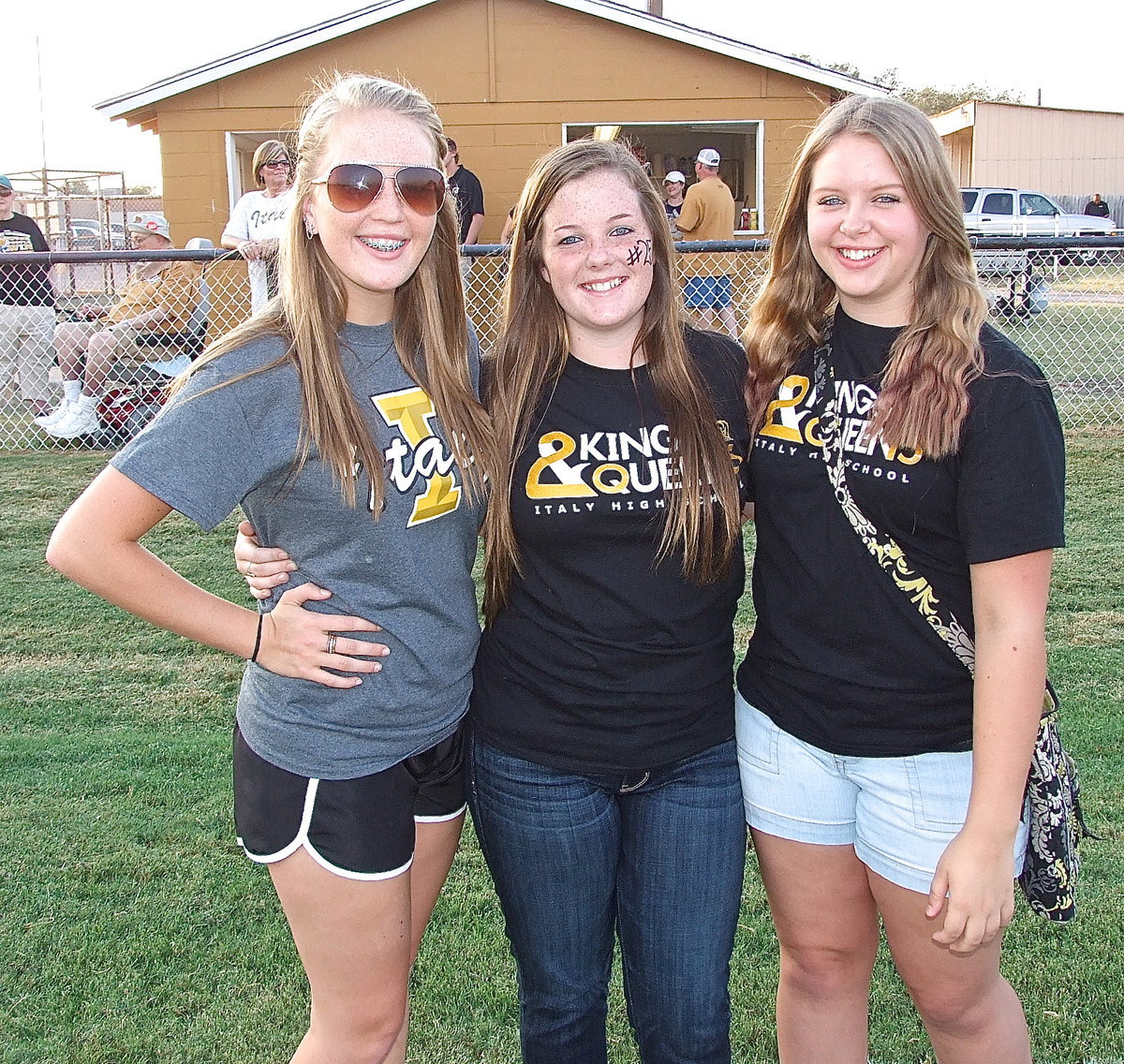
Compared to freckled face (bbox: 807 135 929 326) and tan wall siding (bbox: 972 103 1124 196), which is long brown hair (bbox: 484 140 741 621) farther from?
tan wall siding (bbox: 972 103 1124 196)

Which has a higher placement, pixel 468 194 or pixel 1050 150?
pixel 1050 150

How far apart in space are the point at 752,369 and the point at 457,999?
5.71ft

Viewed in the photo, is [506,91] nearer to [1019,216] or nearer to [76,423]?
[76,423]

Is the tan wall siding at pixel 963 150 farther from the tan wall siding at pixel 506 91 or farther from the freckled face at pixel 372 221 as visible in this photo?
the freckled face at pixel 372 221

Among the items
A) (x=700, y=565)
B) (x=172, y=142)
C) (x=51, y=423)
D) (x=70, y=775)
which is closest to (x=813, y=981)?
(x=700, y=565)

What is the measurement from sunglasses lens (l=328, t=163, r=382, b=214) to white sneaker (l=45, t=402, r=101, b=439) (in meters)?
7.89

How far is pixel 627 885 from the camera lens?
87.7 inches

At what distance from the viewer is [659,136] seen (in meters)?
17.1

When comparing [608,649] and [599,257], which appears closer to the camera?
[608,649]

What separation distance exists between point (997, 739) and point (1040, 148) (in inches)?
1618

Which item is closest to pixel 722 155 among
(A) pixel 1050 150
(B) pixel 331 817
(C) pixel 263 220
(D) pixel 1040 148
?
(C) pixel 263 220

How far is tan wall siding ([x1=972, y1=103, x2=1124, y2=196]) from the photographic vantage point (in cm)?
3703

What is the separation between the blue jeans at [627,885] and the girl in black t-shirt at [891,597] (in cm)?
13

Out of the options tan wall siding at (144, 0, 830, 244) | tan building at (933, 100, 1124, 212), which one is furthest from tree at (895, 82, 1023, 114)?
tan wall siding at (144, 0, 830, 244)
